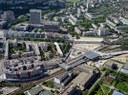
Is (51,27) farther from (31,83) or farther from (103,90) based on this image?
(103,90)

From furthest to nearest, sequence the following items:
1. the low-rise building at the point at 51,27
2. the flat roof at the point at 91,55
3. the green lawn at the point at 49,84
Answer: the low-rise building at the point at 51,27, the flat roof at the point at 91,55, the green lawn at the point at 49,84

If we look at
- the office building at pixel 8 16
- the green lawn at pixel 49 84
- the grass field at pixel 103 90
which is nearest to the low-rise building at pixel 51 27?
the office building at pixel 8 16

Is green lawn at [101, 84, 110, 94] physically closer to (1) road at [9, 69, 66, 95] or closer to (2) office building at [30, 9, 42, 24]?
(1) road at [9, 69, 66, 95]

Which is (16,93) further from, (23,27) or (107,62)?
(23,27)

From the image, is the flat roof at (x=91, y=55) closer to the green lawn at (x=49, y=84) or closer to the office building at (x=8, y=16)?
the green lawn at (x=49, y=84)

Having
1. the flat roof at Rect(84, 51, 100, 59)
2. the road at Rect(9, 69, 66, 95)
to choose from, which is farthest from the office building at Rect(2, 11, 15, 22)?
the road at Rect(9, 69, 66, 95)

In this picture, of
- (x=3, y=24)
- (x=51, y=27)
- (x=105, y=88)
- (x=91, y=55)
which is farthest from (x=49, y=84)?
(x=3, y=24)

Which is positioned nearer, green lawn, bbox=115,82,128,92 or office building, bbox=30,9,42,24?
green lawn, bbox=115,82,128,92

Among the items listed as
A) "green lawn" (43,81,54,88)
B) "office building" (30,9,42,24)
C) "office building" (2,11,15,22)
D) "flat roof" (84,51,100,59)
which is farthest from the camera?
"office building" (2,11,15,22)

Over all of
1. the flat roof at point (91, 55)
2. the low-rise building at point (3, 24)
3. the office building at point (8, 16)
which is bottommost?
the flat roof at point (91, 55)

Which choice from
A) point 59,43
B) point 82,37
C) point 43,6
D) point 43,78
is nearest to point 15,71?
point 43,78

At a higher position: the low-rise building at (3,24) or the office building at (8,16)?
the office building at (8,16)

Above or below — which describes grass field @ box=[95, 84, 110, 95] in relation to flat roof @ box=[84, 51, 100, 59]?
below
